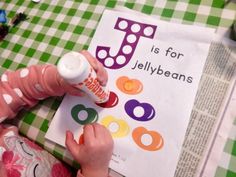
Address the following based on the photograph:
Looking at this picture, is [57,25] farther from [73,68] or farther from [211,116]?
[211,116]

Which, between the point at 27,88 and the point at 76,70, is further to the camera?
the point at 27,88

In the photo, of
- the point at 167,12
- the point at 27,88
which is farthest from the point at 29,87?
the point at 167,12

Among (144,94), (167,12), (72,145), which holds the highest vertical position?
(167,12)

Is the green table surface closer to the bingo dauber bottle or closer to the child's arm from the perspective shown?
the child's arm

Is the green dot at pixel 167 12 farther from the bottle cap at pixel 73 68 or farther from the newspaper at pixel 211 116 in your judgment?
the bottle cap at pixel 73 68

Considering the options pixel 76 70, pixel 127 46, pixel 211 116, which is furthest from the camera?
pixel 127 46

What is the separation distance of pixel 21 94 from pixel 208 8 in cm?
46

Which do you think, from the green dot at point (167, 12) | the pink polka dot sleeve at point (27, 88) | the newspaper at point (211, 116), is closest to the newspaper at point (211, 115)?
the newspaper at point (211, 116)

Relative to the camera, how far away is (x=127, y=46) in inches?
24.7

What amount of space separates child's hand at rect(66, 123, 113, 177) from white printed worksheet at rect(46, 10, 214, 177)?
2 cm

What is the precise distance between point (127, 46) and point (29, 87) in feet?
0.78

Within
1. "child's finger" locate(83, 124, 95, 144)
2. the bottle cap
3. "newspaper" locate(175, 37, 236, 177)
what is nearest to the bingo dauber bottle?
the bottle cap

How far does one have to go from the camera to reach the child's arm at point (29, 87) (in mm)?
588

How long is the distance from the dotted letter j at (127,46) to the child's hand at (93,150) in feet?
0.52
